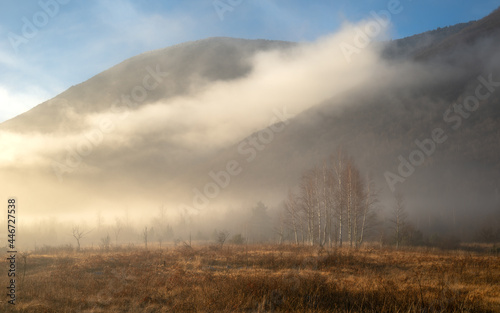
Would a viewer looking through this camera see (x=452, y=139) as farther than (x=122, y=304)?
Yes

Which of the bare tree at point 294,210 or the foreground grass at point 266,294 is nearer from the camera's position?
the foreground grass at point 266,294

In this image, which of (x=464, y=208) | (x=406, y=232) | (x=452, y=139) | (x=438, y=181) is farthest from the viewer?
(x=452, y=139)

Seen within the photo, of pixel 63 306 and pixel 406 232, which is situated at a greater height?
pixel 63 306

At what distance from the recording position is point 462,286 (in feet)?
40.5

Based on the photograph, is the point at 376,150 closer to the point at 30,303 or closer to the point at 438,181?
the point at 438,181

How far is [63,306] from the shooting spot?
→ 10703mm

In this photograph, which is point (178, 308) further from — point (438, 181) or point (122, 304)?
point (438, 181)

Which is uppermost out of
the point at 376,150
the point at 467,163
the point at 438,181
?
the point at 376,150

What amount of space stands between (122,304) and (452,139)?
15224 centimetres

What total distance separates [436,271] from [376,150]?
5099 inches

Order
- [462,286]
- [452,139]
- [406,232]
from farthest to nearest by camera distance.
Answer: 1. [452,139]
2. [406,232]
3. [462,286]

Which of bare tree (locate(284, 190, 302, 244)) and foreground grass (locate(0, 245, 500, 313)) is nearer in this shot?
foreground grass (locate(0, 245, 500, 313))

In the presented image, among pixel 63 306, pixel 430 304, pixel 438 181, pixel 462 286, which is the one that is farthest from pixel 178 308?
pixel 438 181

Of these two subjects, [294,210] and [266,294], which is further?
[294,210]
